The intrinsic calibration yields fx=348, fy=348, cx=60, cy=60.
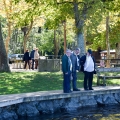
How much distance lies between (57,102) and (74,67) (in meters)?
1.73

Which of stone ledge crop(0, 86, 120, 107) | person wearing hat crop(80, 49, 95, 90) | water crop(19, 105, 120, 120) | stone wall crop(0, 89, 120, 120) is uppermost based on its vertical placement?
person wearing hat crop(80, 49, 95, 90)

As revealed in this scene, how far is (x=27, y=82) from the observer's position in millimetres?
17500

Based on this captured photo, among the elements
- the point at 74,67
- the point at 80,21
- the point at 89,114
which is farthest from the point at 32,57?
the point at 89,114

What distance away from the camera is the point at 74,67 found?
14.6 metres

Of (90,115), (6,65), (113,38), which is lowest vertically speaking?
(90,115)

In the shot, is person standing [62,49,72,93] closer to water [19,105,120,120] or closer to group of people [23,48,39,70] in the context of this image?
water [19,105,120,120]

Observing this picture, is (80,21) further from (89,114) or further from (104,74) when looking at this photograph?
(89,114)

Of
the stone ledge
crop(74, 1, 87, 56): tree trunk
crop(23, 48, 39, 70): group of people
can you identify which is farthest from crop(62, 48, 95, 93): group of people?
crop(23, 48, 39, 70): group of people

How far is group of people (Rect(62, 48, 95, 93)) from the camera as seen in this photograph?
13.7 meters

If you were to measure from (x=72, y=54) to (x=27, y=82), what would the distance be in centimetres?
401

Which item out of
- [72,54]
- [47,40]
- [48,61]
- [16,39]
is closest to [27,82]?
[72,54]

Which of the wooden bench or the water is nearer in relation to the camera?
the water

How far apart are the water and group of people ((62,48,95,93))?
1.05 m

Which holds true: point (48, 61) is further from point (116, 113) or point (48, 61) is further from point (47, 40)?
point (47, 40)
